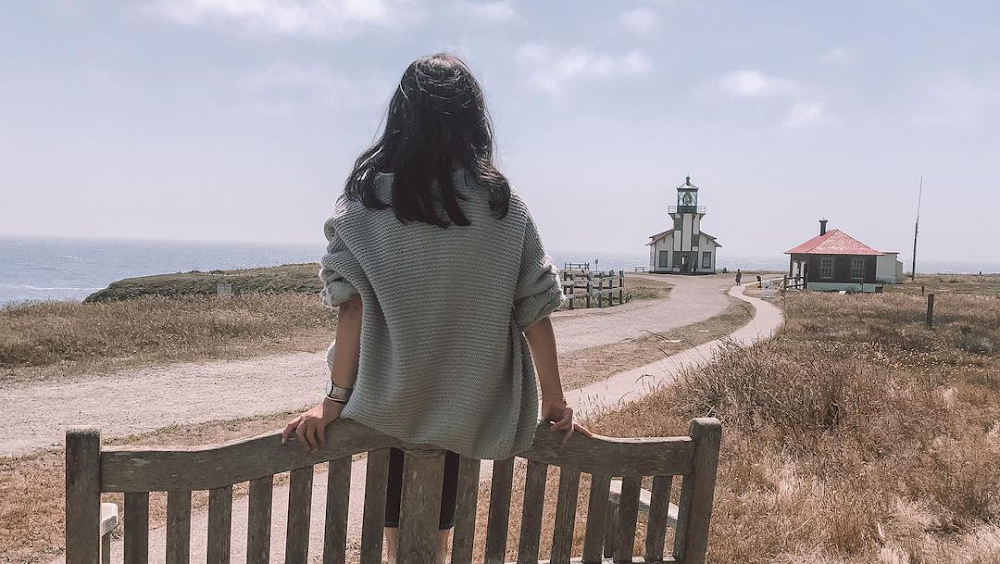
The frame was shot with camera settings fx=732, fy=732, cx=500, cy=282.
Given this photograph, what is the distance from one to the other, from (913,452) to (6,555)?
689 cm

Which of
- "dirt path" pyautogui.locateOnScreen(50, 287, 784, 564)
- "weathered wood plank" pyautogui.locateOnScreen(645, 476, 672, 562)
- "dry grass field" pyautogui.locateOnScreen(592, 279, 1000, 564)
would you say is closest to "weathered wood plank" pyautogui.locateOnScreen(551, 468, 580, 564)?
"weathered wood plank" pyautogui.locateOnScreen(645, 476, 672, 562)

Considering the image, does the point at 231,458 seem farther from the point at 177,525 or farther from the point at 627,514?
the point at 627,514

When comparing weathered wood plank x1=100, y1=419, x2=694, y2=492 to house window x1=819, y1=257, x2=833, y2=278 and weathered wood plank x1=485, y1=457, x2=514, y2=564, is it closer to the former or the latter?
weathered wood plank x1=485, y1=457, x2=514, y2=564

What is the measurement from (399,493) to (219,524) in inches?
22.5

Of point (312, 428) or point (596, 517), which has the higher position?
point (312, 428)

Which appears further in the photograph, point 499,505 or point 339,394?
point 499,505

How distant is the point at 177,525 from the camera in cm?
196

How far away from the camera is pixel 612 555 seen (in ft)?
8.50

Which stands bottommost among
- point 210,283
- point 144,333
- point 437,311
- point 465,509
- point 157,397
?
point 210,283

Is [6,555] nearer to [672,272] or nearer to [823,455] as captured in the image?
[823,455]

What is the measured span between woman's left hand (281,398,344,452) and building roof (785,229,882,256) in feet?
160

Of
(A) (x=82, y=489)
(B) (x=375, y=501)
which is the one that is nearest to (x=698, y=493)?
(B) (x=375, y=501)

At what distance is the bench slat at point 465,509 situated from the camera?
2.13 meters

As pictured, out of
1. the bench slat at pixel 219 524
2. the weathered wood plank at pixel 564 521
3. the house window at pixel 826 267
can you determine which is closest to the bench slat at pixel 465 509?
the weathered wood plank at pixel 564 521
